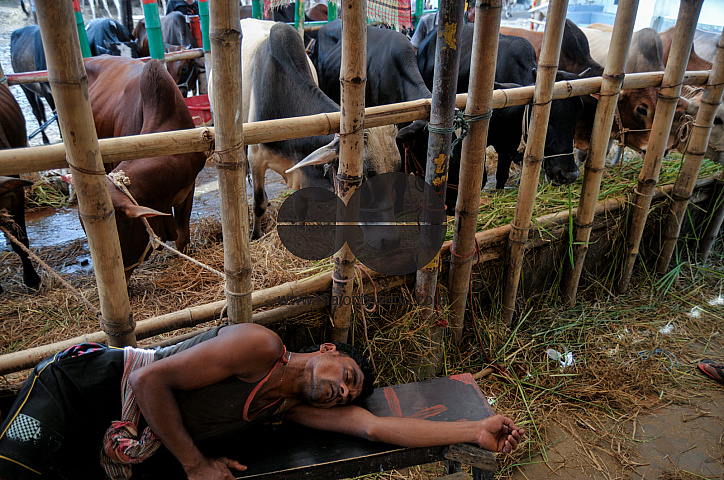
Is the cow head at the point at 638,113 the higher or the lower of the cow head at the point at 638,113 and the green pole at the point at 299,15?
the lower

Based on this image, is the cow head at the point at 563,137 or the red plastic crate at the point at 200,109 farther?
the red plastic crate at the point at 200,109

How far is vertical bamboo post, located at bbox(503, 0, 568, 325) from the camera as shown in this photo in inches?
108

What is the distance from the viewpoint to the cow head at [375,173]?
9.18ft

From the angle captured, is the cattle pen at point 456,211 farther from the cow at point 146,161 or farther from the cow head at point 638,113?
the cow head at point 638,113

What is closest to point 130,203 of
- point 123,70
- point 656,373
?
point 123,70

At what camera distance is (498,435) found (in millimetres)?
2217

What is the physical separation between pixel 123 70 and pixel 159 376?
384 cm

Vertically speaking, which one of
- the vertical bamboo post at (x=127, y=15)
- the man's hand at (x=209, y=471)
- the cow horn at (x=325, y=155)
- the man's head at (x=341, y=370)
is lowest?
the man's hand at (x=209, y=471)

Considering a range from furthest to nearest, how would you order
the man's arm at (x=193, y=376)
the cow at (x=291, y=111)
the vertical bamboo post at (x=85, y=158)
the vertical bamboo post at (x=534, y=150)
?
the cow at (x=291, y=111) < the vertical bamboo post at (x=534, y=150) < the man's arm at (x=193, y=376) < the vertical bamboo post at (x=85, y=158)

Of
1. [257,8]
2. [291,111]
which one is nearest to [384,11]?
[291,111]

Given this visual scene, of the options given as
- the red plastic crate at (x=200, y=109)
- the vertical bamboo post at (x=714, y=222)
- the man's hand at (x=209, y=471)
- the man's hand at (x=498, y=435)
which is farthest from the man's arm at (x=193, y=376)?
the red plastic crate at (x=200, y=109)

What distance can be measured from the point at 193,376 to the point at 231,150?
90cm

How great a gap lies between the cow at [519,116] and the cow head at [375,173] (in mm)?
709

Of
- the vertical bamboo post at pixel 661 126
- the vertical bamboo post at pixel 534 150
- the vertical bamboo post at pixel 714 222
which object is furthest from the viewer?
the vertical bamboo post at pixel 714 222
